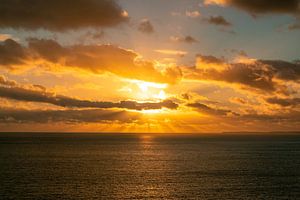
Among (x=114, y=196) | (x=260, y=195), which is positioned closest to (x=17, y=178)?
(x=114, y=196)

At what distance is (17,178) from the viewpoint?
347 feet

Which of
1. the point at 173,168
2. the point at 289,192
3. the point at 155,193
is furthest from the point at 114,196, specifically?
the point at 173,168

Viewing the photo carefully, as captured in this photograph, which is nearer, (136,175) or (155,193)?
(155,193)

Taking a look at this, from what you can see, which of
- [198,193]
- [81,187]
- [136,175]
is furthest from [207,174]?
[81,187]

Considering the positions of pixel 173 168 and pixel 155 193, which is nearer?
pixel 155 193

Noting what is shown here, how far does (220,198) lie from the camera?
81.0 meters

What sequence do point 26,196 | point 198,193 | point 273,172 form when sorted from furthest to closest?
1. point 273,172
2. point 198,193
3. point 26,196

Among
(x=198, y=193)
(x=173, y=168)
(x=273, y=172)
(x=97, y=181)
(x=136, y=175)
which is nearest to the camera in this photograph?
(x=198, y=193)

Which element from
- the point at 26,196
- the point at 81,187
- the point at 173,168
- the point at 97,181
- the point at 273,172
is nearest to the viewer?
the point at 26,196

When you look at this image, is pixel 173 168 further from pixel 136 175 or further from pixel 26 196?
pixel 26 196

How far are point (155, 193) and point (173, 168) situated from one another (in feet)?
168

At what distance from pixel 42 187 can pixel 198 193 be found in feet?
118

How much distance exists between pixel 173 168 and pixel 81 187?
50.4 metres

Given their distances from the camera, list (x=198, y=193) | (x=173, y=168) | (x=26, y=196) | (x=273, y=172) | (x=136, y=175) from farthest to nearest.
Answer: (x=173, y=168) → (x=273, y=172) → (x=136, y=175) → (x=198, y=193) → (x=26, y=196)
